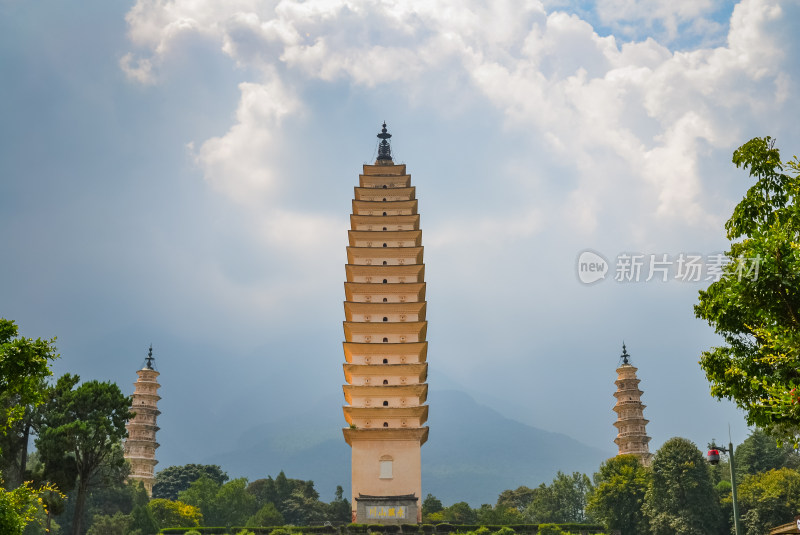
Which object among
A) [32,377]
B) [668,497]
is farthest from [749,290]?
[668,497]

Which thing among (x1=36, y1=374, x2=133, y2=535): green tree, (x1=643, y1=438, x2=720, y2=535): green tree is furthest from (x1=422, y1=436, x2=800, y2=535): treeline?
(x1=36, y1=374, x2=133, y2=535): green tree

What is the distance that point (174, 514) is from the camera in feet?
186

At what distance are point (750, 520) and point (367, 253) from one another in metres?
30.0

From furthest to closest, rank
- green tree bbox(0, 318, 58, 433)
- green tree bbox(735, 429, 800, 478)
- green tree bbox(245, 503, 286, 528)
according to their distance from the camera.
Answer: green tree bbox(245, 503, 286, 528)
green tree bbox(735, 429, 800, 478)
green tree bbox(0, 318, 58, 433)

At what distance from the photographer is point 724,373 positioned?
11156 mm

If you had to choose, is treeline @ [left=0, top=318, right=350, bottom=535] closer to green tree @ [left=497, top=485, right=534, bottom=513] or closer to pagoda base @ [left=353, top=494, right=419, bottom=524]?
pagoda base @ [left=353, top=494, right=419, bottom=524]

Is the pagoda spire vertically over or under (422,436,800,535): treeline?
over

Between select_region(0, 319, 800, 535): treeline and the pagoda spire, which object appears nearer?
select_region(0, 319, 800, 535): treeline

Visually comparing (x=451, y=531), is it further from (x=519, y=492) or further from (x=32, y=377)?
(x=519, y=492)

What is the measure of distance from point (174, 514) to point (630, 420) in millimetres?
40834

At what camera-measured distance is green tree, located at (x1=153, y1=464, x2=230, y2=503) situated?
264 feet

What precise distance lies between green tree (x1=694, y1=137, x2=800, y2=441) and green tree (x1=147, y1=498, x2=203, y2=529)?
5308 centimetres

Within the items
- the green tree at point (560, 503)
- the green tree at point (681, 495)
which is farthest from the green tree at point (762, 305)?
the green tree at point (560, 503)

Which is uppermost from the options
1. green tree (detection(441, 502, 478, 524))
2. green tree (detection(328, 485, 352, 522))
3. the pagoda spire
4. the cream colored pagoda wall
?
the pagoda spire
